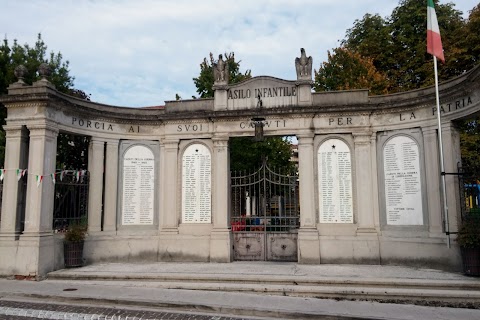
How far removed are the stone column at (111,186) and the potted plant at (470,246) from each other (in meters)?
9.82

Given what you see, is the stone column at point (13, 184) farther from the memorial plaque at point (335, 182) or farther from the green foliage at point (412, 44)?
the green foliage at point (412, 44)

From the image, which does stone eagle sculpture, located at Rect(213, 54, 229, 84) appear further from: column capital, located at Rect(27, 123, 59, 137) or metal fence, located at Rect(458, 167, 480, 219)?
metal fence, located at Rect(458, 167, 480, 219)

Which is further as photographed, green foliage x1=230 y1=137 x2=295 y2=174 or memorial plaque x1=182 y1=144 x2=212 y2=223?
green foliage x1=230 y1=137 x2=295 y2=174

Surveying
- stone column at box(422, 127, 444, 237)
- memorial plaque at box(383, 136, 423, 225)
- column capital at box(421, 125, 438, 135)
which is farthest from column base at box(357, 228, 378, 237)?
column capital at box(421, 125, 438, 135)

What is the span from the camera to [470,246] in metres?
8.85

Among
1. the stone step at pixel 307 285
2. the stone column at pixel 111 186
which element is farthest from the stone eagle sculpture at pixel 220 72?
the stone step at pixel 307 285

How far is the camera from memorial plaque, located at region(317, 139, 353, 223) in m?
11.7

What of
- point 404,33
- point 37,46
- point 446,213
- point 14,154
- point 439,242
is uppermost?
point 404,33

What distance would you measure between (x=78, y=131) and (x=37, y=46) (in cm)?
836

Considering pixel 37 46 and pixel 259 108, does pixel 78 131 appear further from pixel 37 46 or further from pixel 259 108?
pixel 37 46

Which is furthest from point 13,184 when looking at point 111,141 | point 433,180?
point 433,180

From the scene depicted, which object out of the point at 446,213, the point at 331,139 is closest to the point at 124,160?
the point at 331,139

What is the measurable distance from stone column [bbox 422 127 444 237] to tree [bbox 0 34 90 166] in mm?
13274

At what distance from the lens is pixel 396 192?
11.4m
